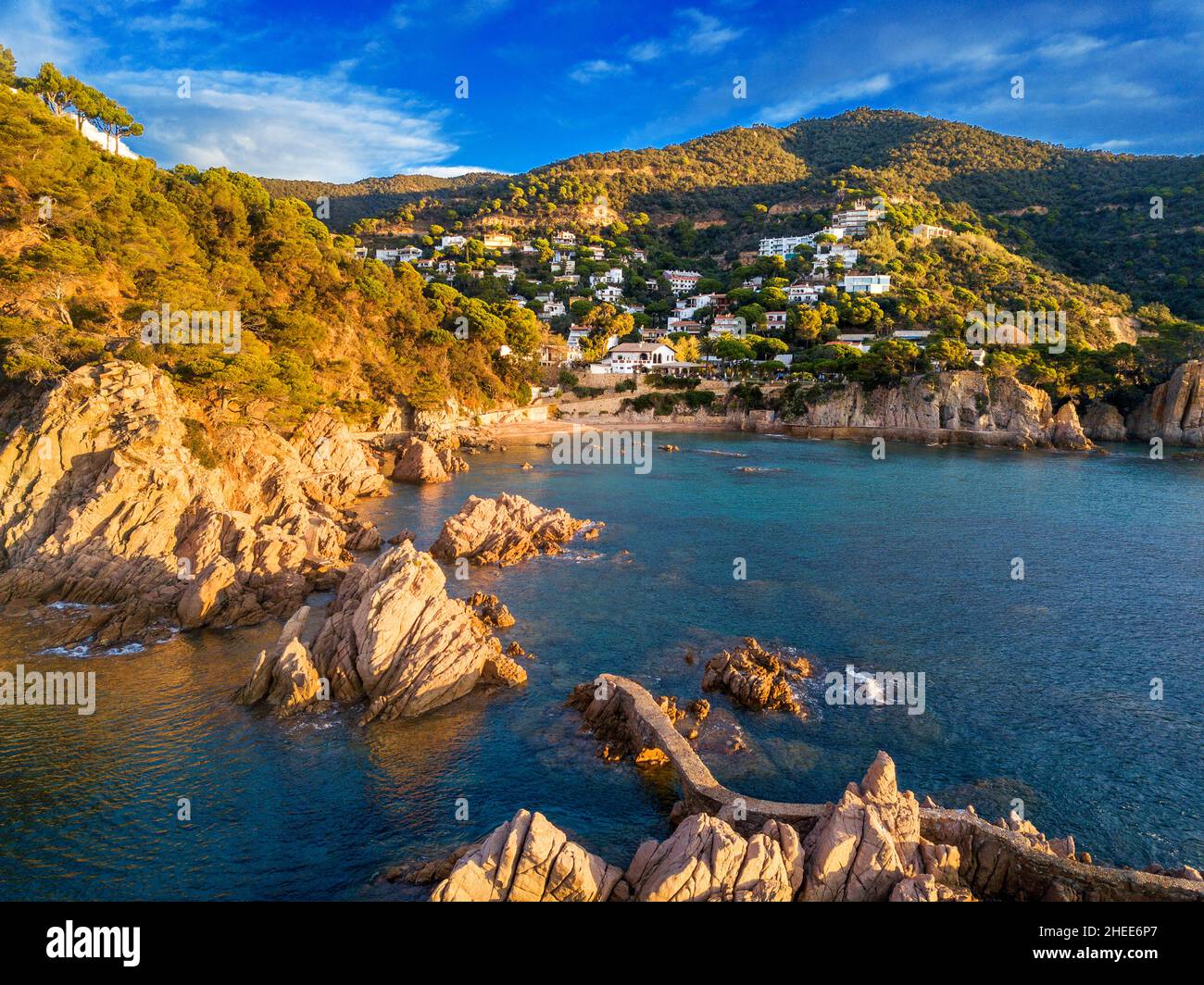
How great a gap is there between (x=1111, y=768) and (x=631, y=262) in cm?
15106

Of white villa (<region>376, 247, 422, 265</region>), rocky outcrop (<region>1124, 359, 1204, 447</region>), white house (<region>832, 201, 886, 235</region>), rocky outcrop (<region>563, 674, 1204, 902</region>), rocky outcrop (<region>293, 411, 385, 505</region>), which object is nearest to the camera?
rocky outcrop (<region>563, 674, 1204, 902</region>)

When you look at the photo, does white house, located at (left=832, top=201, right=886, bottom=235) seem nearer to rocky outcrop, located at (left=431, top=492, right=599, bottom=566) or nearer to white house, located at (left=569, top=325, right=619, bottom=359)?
white house, located at (left=569, top=325, right=619, bottom=359)

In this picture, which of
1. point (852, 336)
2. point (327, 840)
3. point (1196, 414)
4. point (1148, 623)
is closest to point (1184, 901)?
point (327, 840)

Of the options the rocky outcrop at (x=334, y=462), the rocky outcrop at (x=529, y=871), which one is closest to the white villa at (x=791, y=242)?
the rocky outcrop at (x=334, y=462)

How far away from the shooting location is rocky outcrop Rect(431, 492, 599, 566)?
33938 millimetres

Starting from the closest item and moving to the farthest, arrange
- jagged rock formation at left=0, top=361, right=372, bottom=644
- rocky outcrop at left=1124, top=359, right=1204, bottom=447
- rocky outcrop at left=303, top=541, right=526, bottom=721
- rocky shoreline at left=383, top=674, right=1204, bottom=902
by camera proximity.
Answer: rocky shoreline at left=383, top=674, right=1204, bottom=902, rocky outcrop at left=303, top=541, right=526, bottom=721, jagged rock formation at left=0, top=361, right=372, bottom=644, rocky outcrop at left=1124, top=359, right=1204, bottom=447

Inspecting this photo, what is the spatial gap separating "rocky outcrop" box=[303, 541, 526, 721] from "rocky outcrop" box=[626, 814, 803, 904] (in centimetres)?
957

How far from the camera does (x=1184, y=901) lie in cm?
1159

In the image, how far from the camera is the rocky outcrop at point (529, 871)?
11.0m

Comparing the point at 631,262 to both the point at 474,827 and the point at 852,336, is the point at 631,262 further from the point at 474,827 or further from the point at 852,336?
the point at 474,827

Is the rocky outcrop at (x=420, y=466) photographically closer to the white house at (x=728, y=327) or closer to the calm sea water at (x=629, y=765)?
the calm sea water at (x=629, y=765)

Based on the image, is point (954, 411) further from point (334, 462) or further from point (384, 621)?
point (384, 621)

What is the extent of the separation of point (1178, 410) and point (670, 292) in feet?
299

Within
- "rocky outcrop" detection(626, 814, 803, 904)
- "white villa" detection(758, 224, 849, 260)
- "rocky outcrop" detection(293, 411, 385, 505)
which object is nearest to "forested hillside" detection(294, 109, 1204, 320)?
"white villa" detection(758, 224, 849, 260)
